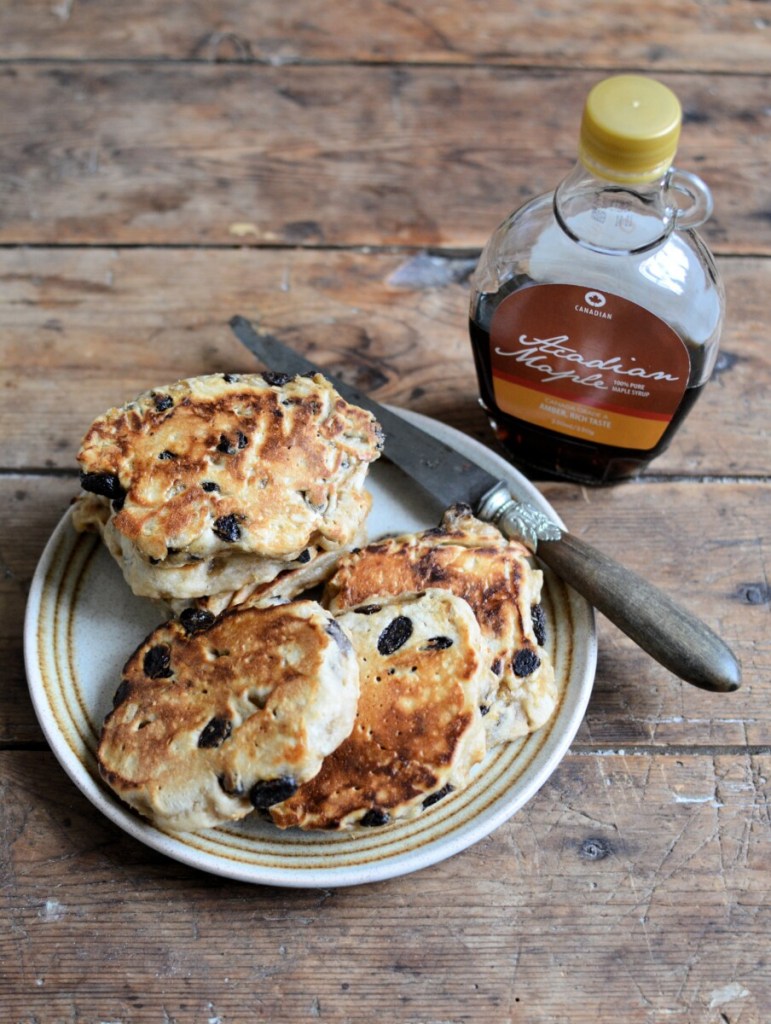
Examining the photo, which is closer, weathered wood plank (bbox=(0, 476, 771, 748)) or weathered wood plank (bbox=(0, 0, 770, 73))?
weathered wood plank (bbox=(0, 476, 771, 748))

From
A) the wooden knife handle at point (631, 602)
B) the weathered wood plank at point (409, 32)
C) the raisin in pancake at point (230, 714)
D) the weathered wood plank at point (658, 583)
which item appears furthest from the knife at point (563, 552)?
the weathered wood plank at point (409, 32)

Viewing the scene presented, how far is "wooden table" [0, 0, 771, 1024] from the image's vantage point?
4.28 ft

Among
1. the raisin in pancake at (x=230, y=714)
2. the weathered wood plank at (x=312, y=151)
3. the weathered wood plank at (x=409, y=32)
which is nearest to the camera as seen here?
the raisin in pancake at (x=230, y=714)

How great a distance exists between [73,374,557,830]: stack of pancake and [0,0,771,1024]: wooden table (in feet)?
0.62

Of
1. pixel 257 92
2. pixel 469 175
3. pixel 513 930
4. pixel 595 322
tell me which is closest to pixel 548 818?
pixel 513 930

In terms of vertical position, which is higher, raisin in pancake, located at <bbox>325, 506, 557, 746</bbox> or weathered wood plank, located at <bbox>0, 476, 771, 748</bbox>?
raisin in pancake, located at <bbox>325, 506, 557, 746</bbox>

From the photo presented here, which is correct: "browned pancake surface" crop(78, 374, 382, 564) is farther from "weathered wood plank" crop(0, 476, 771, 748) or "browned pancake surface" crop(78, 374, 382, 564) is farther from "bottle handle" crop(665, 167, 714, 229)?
"bottle handle" crop(665, 167, 714, 229)

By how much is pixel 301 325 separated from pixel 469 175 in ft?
1.56

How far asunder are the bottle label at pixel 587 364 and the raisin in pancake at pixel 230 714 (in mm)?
495

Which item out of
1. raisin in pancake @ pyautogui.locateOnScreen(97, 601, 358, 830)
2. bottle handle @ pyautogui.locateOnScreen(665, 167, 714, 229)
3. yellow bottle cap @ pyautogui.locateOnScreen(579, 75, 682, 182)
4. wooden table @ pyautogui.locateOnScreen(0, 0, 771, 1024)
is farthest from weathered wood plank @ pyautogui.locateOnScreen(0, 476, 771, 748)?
yellow bottle cap @ pyautogui.locateOnScreen(579, 75, 682, 182)

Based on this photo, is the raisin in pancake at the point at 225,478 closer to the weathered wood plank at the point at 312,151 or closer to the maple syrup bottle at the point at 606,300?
the maple syrup bottle at the point at 606,300

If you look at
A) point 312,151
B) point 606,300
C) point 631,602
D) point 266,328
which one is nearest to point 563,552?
point 631,602

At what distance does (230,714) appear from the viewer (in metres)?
1.22

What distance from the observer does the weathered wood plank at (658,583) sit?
4.79 feet
